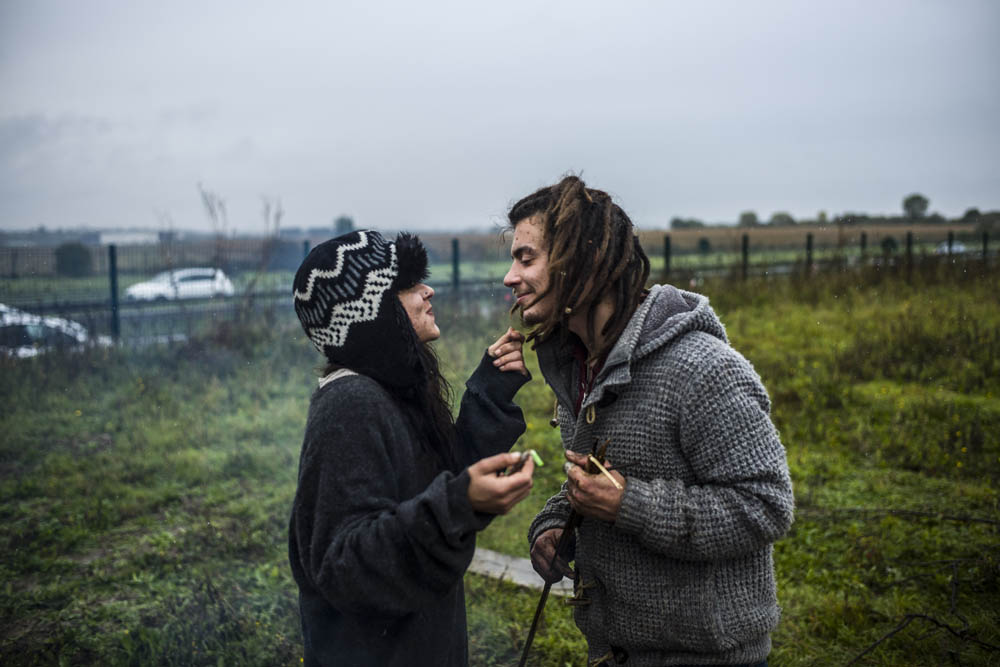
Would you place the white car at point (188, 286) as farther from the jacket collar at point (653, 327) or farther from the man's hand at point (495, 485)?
the man's hand at point (495, 485)

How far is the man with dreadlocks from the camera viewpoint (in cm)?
173

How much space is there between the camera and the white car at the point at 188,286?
10531mm

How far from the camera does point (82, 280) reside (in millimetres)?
10516

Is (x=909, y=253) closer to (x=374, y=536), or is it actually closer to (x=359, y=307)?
(x=359, y=307)

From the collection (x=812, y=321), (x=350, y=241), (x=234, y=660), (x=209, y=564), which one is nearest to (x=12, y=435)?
(x=209, y=564)

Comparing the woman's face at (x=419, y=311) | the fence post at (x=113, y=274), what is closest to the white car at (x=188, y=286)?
the fence post at (x=113, y=274)

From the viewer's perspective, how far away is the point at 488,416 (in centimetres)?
218

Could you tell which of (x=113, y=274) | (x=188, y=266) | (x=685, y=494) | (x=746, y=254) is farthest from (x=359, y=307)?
(x=746, y=254)

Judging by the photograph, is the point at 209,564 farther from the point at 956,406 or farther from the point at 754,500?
the point at 956,406

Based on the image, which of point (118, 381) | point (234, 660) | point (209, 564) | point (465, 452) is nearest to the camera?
point (465, 452)

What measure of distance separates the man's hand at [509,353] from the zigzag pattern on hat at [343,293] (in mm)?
464

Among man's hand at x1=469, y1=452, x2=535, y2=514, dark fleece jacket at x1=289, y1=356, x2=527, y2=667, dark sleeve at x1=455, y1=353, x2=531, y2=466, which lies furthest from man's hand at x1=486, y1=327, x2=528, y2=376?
man's hand at x1=469, y1=452, x2=535, y2=514

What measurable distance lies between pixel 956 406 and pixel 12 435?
8.61 meters

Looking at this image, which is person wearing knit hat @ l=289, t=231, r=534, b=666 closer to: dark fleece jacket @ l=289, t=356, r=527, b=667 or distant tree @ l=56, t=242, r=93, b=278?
dark fleece jacket @ l=289, t=356, r=527, b=667
